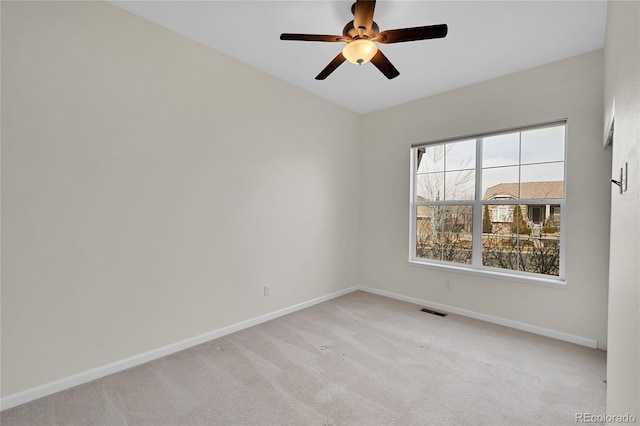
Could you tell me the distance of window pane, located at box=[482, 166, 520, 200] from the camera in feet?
10.6

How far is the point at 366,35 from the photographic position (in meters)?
2.00

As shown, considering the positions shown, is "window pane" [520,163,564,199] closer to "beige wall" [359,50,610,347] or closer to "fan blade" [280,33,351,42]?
"beige wall" [359,50,610,347]

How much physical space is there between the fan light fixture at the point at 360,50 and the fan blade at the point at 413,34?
64 mm

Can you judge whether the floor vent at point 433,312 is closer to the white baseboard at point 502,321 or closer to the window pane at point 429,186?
the white baseboard at point 502,321

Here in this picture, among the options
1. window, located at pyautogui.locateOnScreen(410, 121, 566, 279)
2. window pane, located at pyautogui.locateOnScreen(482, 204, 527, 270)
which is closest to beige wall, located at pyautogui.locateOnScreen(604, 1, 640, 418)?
window, located at pyautogui.locateOnScreen(410, 121, 566, 279)

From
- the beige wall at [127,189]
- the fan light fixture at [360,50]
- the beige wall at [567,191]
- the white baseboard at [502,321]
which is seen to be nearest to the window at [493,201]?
the beige wall at [567,191]

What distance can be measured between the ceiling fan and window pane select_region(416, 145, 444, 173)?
78.8 inches

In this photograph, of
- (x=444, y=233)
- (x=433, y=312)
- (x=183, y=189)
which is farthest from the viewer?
(x=444, y=233)

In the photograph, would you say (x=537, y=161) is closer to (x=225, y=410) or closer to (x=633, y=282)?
(x=633, y=282)

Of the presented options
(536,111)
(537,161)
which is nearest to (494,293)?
(537,161)

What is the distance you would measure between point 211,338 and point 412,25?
10.9 feet

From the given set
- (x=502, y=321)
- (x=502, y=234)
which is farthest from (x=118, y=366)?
(x=502, y=234)

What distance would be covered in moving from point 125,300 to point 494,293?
3.66m

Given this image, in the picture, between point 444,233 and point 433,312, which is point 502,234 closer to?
point 444,233
